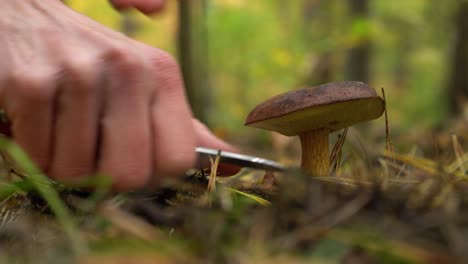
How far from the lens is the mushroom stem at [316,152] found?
1337mm

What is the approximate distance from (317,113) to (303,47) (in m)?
10.4

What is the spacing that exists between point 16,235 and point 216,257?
14.2 inches

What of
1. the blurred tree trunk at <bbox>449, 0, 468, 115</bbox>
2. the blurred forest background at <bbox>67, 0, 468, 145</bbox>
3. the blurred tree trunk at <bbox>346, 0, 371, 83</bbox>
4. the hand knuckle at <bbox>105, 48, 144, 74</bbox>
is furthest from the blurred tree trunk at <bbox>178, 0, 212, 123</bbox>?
the hand knuckle at <bbox>105, 48, 144, 74</bbox>

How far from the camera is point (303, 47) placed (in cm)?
1136

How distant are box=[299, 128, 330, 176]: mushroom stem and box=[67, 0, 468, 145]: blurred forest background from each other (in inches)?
37.5

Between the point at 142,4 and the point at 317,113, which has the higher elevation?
the point at 142,4

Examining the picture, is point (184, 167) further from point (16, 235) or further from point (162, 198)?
point (16, 235)

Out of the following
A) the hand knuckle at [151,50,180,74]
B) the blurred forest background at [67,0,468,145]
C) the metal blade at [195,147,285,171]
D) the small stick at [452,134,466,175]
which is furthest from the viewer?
the blurred forest background at [67,0,468,145]

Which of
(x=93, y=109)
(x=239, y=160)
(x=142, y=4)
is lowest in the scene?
(x=239, y=160)

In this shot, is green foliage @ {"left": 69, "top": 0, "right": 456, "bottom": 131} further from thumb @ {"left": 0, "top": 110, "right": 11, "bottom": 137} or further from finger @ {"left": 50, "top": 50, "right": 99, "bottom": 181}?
finger @ {"left": 50, "top": 50, "right": 99, "bottom": 181}

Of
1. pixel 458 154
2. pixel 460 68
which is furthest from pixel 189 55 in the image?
pixel 458 154

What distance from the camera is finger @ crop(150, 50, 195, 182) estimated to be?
3.31ft

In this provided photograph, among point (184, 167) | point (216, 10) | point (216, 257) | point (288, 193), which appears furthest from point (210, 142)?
point (216, 10)

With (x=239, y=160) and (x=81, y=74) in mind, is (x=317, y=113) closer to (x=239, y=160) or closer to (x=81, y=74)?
(x=239, y=160)
